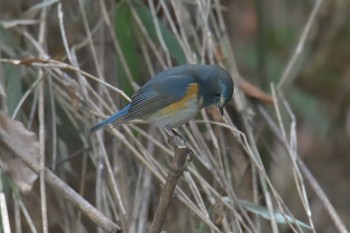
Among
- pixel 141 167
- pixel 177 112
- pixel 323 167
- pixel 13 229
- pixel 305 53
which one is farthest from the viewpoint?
Result: pixel 323 167

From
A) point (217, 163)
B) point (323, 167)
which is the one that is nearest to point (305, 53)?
point (323, 167)

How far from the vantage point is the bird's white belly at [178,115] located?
2.91 metres

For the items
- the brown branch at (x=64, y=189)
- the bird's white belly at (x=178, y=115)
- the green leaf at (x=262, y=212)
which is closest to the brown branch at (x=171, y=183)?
the brown branch at (x=64, y=189)

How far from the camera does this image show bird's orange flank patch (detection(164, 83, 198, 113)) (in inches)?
115

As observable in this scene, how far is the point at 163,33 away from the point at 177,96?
57cm

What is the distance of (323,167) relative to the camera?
540 centimetres

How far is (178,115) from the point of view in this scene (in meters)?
2.91

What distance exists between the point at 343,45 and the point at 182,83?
2030 mm

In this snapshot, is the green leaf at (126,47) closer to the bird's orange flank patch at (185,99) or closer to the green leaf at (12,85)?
the green leaf at (12,85)

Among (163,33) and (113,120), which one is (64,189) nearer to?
(113,120)

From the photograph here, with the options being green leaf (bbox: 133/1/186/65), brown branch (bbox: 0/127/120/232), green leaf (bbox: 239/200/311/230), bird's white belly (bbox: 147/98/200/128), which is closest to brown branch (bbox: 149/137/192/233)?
brown branch (bbox: 0/127/120/232)

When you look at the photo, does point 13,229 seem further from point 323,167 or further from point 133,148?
point 323,167

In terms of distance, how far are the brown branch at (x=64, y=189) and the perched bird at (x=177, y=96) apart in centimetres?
20

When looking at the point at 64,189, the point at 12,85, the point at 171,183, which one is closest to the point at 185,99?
the point at 64,189
